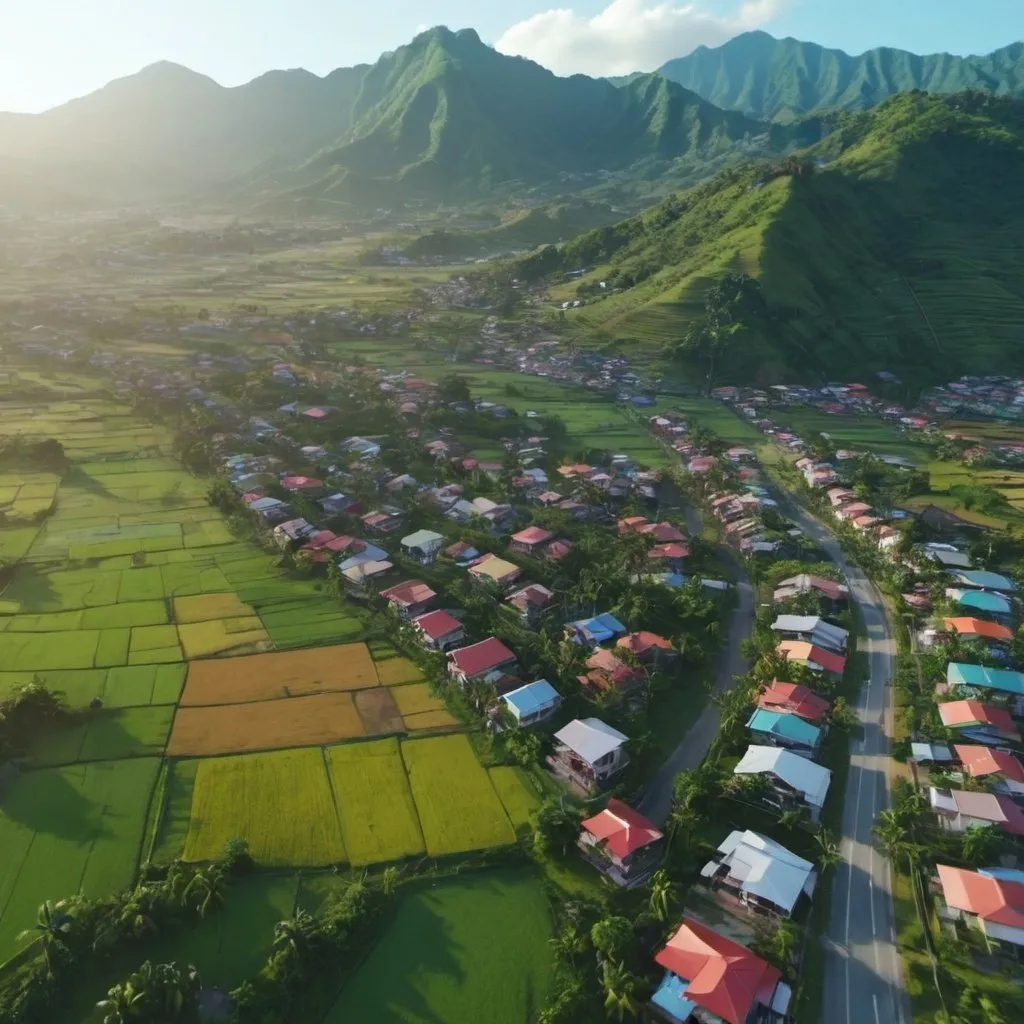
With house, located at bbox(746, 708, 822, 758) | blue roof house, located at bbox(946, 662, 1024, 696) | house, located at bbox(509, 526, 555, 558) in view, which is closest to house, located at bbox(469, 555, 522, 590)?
house, located at bbox(509, 526, 555, 558)

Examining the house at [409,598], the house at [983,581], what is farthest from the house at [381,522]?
the house at [983,581]

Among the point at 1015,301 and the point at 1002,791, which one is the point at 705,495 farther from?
the point at 1015,301

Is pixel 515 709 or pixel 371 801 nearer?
pixel 371 801

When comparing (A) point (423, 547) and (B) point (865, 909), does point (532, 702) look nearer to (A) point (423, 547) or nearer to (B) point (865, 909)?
(B) point (865, 909)

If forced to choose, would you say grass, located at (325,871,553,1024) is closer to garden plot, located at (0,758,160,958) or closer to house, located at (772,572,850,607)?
garden plot, located at (0,758,160,958)

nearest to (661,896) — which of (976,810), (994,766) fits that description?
(976,810)

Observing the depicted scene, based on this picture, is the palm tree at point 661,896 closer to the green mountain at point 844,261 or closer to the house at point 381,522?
the house at point 381,522

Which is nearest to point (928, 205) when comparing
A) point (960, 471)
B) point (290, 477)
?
point (960, 471)
